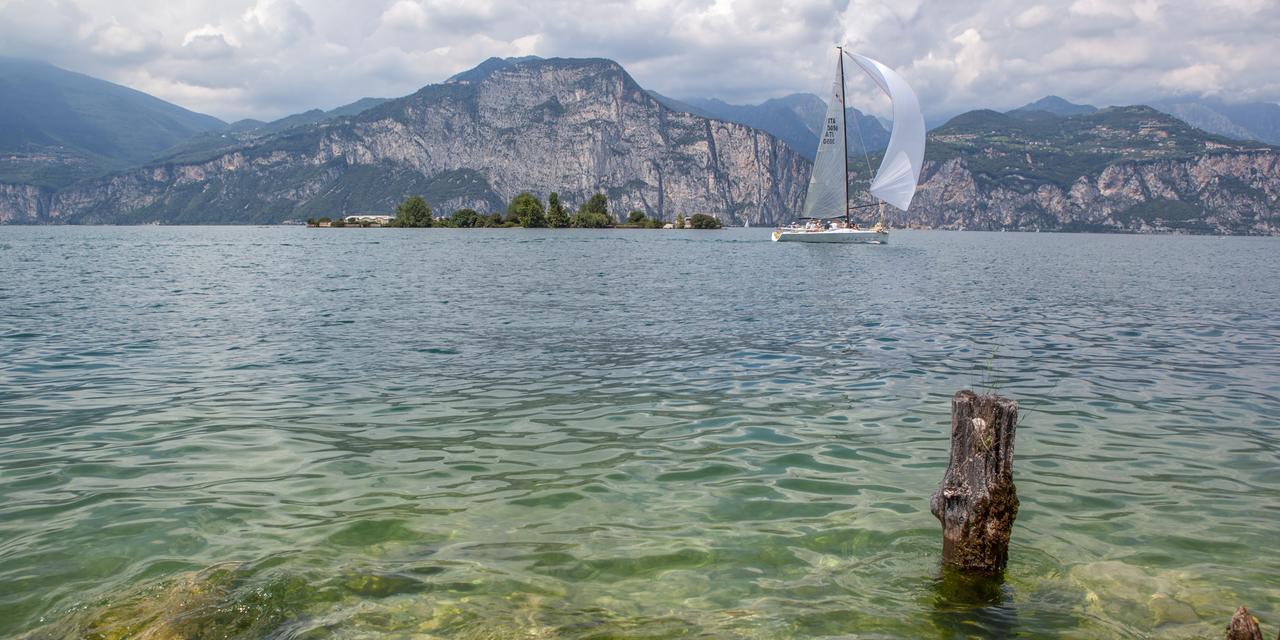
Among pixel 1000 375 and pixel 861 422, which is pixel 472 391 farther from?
pixel 1000 375

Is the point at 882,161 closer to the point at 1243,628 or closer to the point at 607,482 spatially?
the point at 607,482

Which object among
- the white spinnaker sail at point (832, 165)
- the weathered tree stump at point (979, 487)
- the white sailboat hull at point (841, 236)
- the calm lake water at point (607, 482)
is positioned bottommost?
the calm lake water at point (607, 482)

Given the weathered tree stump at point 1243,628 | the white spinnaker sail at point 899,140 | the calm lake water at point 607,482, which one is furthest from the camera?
the white spinnaker sail at point 899,140

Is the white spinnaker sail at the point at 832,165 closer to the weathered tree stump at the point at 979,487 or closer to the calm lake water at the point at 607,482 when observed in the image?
the calm lake water at the point at 607,482

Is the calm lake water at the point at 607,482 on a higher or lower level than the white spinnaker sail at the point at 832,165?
lower

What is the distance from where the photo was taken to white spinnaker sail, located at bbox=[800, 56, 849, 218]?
97.6 m

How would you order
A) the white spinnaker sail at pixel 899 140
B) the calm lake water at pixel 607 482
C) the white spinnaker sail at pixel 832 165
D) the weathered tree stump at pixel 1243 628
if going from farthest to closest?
the white spinnaker sail at pixel 832 165 < the white spinnaker sail at pixel 899 140 < the calm lake water at pixel 607 482 < the weathered tree stump at pixel 1243 628

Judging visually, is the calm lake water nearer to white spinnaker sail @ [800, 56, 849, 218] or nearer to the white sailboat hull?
the white sailboat hull

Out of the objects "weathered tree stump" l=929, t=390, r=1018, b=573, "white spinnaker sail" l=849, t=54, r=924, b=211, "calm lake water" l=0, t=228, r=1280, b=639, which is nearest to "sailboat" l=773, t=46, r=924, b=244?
"white spinnaker sail" l=849, t=54, r=924, b=211

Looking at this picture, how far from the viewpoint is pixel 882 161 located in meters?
97.6

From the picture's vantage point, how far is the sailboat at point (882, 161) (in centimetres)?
9594

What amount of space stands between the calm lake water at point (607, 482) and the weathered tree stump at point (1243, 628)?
7.06 ft

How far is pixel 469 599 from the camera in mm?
6352

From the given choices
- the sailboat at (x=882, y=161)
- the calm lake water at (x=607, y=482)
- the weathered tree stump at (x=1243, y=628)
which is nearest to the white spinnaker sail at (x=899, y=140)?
the sailboat at (x=882, y=161)
